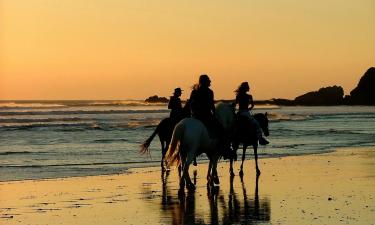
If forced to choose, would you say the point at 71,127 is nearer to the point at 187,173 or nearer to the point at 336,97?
the point at 187,173

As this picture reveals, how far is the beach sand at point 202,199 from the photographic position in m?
12.9

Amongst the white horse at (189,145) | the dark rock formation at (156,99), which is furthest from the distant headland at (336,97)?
the white horse at (189,145)

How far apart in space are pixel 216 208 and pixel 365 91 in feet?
486

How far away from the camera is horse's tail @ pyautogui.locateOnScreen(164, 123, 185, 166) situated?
51.7 feet

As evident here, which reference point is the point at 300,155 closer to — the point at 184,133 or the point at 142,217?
the point at 184,133

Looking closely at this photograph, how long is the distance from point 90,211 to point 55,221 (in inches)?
43.7

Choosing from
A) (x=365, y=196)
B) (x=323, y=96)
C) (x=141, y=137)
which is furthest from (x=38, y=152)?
(x=323, y=96)

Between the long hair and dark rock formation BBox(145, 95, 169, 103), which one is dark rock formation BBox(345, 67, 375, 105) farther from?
the long hair

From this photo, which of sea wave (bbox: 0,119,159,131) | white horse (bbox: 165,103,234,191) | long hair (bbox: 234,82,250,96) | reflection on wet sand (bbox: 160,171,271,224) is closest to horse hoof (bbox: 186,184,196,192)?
white horse (bbox: 165,103,234,191)

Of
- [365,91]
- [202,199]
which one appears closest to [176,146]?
[202,199]

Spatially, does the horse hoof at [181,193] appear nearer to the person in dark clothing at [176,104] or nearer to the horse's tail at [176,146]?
the horse's tail at [176,146]

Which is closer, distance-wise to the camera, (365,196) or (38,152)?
(365,196)

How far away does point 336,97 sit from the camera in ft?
561

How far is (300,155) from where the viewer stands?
26906mm
